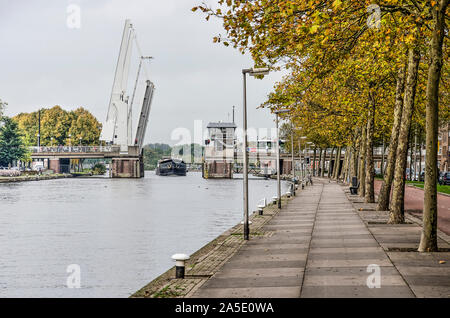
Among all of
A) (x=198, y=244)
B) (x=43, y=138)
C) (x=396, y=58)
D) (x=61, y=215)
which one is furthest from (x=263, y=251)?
(x=43, y=138)

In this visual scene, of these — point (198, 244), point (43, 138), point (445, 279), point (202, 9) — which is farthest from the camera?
point (43, 138)

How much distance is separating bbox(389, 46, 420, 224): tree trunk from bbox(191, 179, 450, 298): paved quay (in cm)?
80

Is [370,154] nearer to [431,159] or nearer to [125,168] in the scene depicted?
[431,159]

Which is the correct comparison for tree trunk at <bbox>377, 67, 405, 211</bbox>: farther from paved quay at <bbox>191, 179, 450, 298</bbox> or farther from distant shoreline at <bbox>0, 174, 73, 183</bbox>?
distant shoreline at <bbox>0, 174, 73, 183</bbox>

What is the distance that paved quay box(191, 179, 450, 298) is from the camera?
36.7 feet

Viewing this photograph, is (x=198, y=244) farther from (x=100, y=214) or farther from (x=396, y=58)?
(x=100, y=214)

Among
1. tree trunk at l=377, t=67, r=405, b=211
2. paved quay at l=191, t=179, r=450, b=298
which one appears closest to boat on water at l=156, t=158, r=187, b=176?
tree trunk at l=377, t=67, r=405, b=211

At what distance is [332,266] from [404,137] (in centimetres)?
998

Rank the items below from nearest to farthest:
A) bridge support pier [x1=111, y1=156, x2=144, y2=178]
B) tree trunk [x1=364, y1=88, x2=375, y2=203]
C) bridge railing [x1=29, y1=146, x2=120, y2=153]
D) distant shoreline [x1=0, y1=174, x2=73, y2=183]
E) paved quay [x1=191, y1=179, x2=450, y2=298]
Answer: paved quay [x1=191, y1=179, x2=450, y2=298] → tree trunk [x1=364, y1=88, x2=375, y2=203] → distant shoreline [x1=0, y1=174, x2=73, y2=183] → bridge railing [x1=29, y1=146, x2=120, y2=153] → bridge support pier [x1=111, y1=156, x2=144, y2=178]

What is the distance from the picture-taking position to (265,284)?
469 inches

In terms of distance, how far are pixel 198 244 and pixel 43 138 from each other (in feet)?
410

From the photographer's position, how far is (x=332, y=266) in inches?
551

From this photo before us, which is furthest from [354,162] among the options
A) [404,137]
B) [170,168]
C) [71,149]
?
[170,168]

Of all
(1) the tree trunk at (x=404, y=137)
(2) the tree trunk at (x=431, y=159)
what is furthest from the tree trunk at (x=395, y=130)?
(2) the tree trunk at (x=431, y=159)
